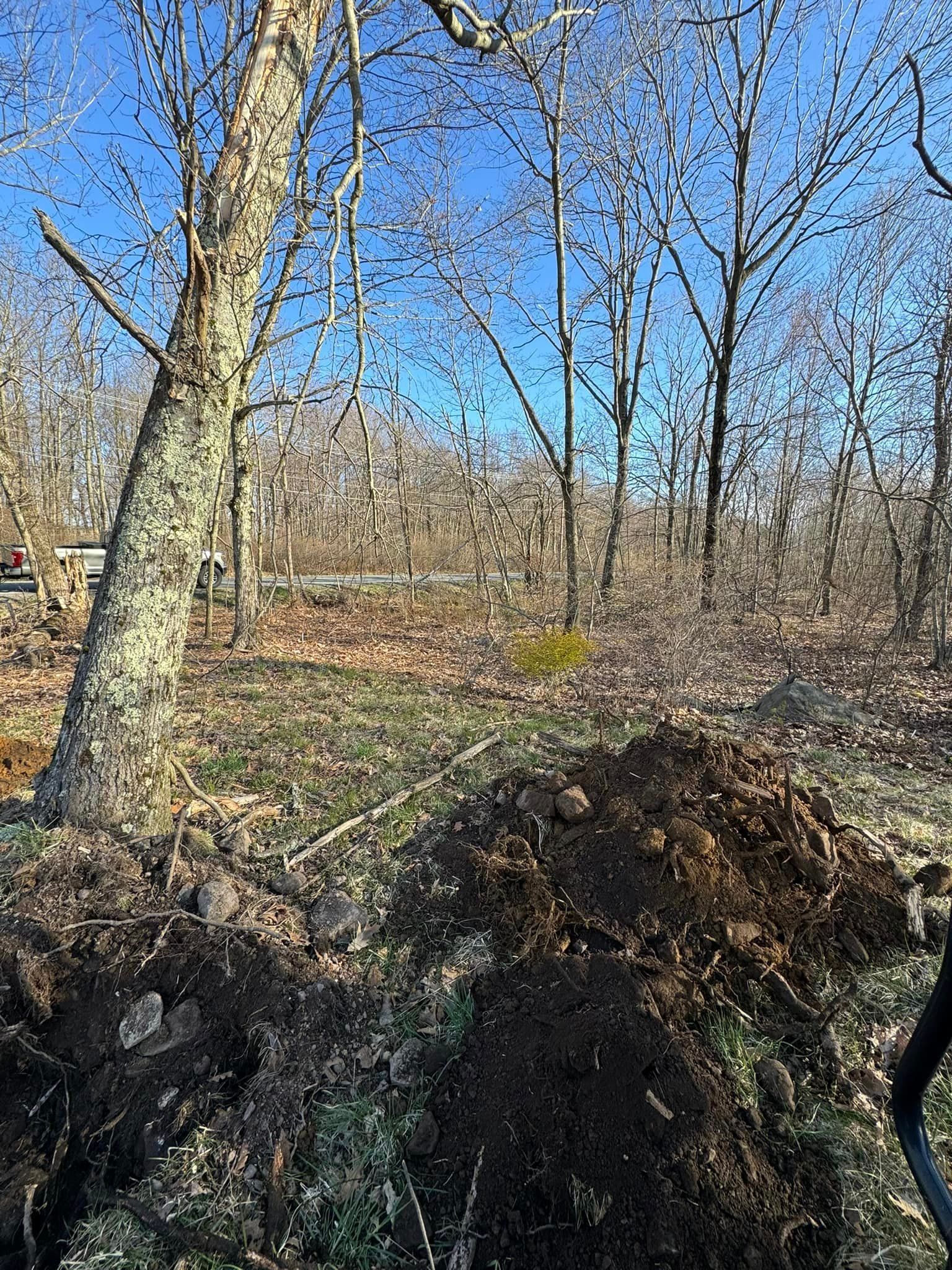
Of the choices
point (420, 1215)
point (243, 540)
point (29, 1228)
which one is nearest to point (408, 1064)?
point (420, 1215)

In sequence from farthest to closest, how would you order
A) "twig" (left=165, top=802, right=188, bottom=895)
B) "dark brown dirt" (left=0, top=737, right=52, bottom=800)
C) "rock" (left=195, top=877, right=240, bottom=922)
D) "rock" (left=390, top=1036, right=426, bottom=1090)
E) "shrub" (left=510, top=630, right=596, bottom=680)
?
"shrub" (left=510, top=630, right=596, bottom=680)
"dark brown dirt" (left=0, top=737, right=52, bottom=800)
"twig" (left=165, top=802, right=188, bottom=895)
"rock" (left=195, top=877, right=240, bottom=922)
"rock" (left=390, top=1036, right=426, bottom=1090)

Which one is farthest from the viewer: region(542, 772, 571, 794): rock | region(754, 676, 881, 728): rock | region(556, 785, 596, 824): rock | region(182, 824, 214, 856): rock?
region(754, 676, 881, 728): rock

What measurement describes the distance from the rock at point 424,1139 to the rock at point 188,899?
1425 mm

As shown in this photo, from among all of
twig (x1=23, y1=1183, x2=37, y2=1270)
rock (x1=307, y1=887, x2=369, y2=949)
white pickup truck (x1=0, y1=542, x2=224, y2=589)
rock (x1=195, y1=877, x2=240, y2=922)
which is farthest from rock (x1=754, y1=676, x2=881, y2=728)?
white pickup truck (x1=0, y1=542, x2=224, y2=589)

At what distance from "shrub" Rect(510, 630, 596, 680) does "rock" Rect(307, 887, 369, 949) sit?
5.47 m

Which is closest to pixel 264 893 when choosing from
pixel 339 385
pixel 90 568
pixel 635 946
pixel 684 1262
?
pixel 635 946

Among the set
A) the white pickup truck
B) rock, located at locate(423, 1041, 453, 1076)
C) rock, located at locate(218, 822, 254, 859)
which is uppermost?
the white pickup truck

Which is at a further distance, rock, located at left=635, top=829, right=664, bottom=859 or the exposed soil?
rock, located at left=635, top=829, right=664, bottom=859

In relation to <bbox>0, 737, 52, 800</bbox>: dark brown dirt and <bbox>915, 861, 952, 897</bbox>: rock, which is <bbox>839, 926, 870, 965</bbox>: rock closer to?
<bbox>915, 861, 952, 897</bbox>: rock

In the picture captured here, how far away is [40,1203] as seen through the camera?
1771mm

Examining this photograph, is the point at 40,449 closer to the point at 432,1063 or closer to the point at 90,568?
the point at 90,568

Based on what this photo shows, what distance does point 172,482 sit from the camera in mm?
2975

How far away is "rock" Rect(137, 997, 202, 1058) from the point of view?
Result: 6.94 feet

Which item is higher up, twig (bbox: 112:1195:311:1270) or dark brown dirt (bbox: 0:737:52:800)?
dark brown dirt (bbox: 0:737:52:800)
